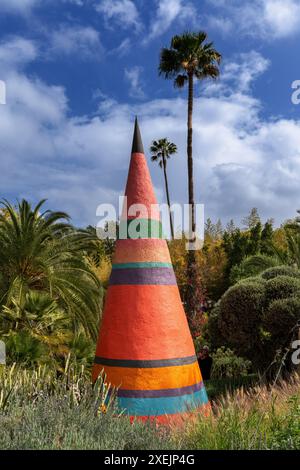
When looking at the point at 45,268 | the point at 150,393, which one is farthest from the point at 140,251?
the point at 45,268

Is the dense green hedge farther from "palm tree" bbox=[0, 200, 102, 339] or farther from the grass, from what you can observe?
the grass

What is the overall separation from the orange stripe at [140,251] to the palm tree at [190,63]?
471 inches

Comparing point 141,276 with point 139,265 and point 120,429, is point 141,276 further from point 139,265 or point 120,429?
point 120,429

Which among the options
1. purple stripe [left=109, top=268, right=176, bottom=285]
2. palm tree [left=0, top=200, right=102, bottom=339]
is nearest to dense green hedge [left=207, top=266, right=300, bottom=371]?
palm tree [left=0, top=200, right=102, bottom=339]

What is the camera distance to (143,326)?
5.82m

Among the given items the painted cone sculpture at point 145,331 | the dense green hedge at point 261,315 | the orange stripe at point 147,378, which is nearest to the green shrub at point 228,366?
the dense green hedge at point 261,315

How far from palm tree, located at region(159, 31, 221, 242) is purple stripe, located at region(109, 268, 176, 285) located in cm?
1207

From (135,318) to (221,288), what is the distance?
67.6 feet

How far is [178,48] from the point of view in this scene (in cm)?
1870

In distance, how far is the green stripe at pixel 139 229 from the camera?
6246mm

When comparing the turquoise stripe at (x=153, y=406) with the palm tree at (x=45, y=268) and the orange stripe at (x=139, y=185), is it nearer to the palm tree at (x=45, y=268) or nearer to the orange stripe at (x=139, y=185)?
the orange stripe at (x=139, y=185)

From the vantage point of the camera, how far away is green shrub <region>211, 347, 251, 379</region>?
14602mm

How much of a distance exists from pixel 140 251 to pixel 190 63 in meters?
14.6

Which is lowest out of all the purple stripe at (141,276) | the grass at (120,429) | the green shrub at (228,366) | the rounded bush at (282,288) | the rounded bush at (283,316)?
the green shrub at (228,366)
